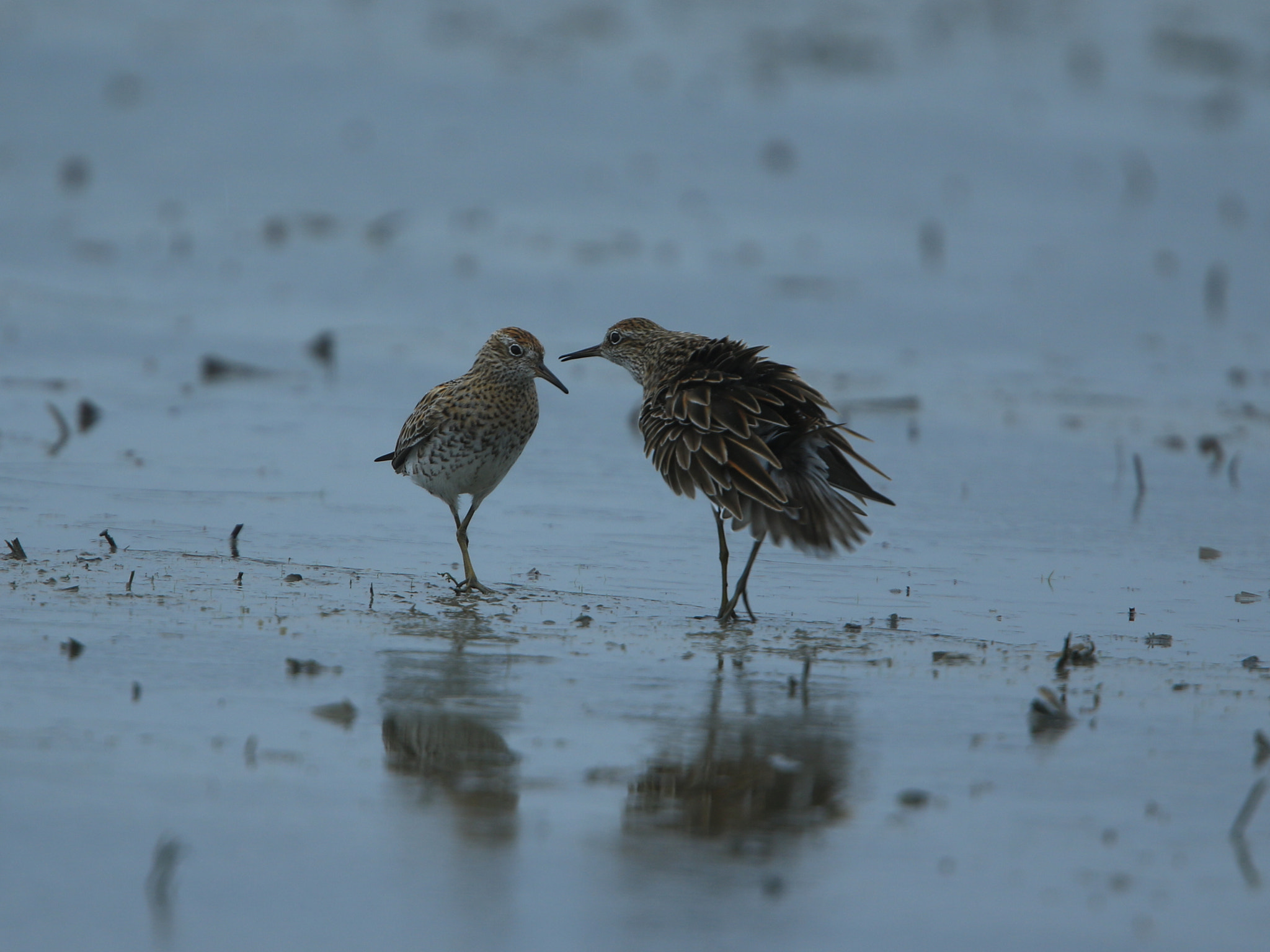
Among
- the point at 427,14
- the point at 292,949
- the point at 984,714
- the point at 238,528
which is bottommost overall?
the point at 292,949

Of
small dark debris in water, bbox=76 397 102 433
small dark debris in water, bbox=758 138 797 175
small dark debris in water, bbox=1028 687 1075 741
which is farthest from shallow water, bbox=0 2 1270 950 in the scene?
small dark debris in water, bbox=76 397 102 433

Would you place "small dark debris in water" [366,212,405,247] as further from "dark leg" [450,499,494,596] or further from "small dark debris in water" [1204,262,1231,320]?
"dark leg" [450,499,494,596]

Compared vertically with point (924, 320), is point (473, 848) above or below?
below

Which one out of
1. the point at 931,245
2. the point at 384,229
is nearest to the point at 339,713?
the point at 384,229

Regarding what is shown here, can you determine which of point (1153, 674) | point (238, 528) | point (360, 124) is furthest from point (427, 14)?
point (1153, 674)

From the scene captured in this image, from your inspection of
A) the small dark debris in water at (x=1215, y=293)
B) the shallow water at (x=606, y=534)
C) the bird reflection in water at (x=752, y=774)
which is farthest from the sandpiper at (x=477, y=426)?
the small dark debris in water at (x=1215, y=293)

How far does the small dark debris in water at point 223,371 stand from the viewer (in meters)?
11.2

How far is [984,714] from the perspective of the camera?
552 cm

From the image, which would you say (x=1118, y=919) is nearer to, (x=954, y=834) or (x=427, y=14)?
(x=954, y=834)

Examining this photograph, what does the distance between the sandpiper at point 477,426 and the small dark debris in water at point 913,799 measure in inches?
125

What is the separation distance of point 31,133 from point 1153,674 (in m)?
16.1

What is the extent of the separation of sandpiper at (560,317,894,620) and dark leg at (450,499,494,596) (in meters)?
0.92

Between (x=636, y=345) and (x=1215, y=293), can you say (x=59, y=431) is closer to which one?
(x=636, y=345)

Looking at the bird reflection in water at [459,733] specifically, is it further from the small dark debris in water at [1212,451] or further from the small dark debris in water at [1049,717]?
the small dark debris in water at [1212,451]
